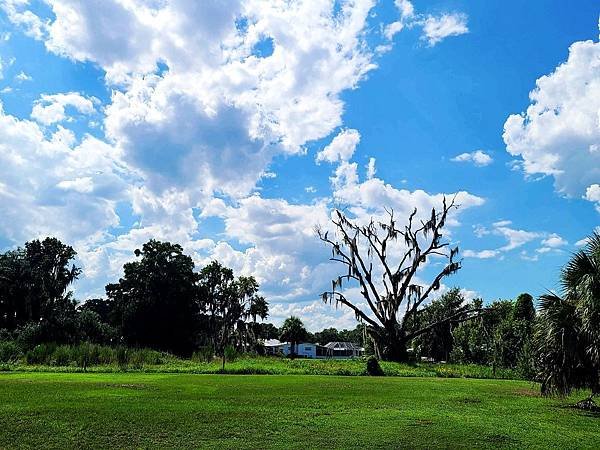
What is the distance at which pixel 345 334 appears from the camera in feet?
492

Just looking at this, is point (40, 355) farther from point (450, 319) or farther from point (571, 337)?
point (450, 319)

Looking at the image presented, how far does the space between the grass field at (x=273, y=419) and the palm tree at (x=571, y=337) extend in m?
0.97

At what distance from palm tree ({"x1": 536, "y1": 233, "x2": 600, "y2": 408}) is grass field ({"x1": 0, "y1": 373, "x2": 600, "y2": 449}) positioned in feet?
3.18

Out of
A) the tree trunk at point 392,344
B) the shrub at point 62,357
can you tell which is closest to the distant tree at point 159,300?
the tree trunk at point 392,344

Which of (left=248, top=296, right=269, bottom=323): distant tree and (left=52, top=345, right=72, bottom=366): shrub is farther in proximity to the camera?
(left=248, top=296, right=269, bottom=323): distant tree

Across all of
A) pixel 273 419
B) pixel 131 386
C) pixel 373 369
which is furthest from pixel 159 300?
pixel 273 419

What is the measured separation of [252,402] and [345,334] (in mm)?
137128

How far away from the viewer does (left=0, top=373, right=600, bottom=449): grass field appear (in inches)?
418

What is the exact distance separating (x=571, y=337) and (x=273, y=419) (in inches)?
335

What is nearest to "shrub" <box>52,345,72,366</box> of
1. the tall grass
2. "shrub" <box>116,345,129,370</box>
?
the tall grass

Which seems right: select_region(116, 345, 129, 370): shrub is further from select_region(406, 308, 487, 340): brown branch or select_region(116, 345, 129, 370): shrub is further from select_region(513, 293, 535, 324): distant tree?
select_region(513, 293, 535, 324): distant tree

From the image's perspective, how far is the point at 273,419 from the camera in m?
12.9

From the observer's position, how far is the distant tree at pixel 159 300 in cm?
6184

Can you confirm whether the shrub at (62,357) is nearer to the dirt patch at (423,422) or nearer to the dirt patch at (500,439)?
the dirt patch at (423,422)
